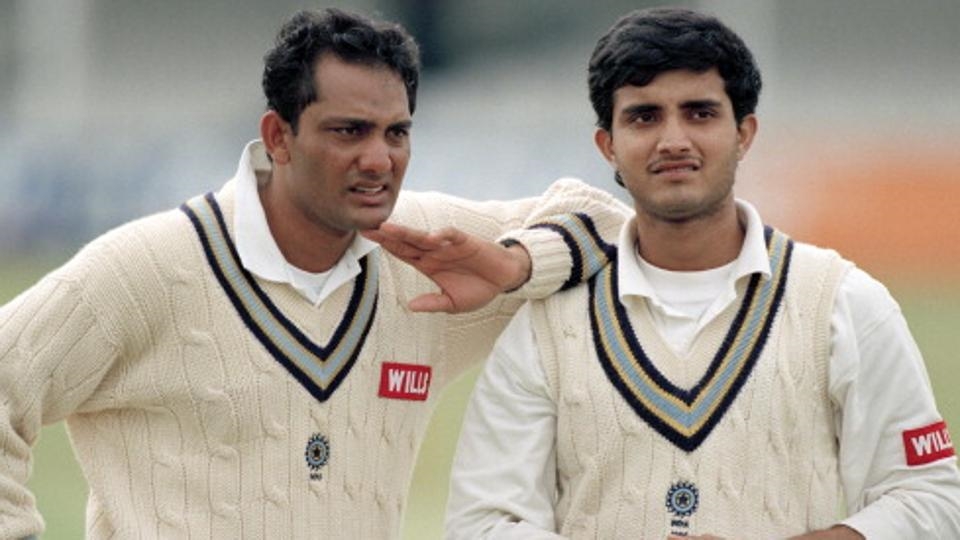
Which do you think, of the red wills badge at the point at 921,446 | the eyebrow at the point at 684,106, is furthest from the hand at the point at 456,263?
the red wills badge at the point at 921,446

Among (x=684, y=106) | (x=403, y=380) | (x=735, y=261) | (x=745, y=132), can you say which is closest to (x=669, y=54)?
(x=684, y=106)

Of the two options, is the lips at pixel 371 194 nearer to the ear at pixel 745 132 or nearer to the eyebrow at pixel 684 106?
the eyebrow at pixel 684 106

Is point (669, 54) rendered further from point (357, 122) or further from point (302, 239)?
point (302, 239)

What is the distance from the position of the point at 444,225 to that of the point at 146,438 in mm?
643

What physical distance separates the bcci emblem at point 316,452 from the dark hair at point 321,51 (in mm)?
522

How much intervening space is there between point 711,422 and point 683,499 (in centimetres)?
13

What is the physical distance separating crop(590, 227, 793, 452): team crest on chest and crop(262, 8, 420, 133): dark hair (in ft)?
1.90

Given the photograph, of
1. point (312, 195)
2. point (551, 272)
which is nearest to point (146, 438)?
point (312, 195)

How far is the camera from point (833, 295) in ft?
11.1

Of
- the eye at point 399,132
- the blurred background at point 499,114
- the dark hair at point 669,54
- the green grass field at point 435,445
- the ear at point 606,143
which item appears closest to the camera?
the dark hair at point 669,54

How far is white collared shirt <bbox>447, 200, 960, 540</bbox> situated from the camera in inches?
131

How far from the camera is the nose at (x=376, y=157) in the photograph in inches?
139

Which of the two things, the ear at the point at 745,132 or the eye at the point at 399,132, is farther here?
the eye at the point at 399,132

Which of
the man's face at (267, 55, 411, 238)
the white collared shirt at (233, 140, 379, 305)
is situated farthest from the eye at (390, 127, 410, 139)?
the white collared shirt at (233, 140, 379, 305)
